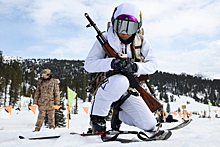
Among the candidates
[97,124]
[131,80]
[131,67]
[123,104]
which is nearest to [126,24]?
[131,67]

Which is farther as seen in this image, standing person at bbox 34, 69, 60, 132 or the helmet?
standing person at bbox 34, 69, 60, 132

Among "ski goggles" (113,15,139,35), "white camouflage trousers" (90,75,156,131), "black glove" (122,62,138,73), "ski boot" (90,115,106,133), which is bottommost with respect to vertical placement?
"ski boot" (90,115,106,133)

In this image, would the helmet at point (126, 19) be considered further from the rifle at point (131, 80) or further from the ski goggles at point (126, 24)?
the rifle at point (131, 80)

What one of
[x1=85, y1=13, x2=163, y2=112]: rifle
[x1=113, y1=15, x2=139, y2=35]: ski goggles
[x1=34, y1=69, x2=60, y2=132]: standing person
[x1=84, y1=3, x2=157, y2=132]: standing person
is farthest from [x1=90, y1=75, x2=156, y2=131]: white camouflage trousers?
[x1=34, y1=69, x2=60, y2=132]: standing person

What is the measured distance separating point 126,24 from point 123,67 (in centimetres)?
67

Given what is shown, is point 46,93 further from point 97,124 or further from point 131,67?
point 131,67

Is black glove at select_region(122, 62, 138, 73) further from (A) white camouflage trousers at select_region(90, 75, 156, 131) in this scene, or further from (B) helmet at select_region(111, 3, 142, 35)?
(B) helmet at select_region(111, 3, 142, 35)

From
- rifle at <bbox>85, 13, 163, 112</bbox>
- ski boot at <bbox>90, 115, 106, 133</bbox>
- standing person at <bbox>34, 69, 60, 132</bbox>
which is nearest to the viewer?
ski boot at <bbox>90, 115, 106, 133</bbox>

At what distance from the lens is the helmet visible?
2.29 m

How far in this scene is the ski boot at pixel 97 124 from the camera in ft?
6.70

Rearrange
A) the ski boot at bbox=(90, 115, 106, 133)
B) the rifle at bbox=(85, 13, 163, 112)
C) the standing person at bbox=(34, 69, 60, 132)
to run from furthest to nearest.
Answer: the standing person at bbox=(34, 69, 60, 132) → the rifle at bbox=(85, 13, 163, 112) → the ski boot at bbox=(90, 115, 106, 133)

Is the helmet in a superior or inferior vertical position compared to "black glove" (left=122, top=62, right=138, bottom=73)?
superior

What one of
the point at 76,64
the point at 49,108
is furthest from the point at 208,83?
the point at 49,108

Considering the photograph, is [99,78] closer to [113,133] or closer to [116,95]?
[116,95]
